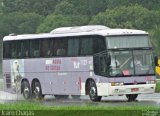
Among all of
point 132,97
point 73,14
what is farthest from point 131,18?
point 132,97

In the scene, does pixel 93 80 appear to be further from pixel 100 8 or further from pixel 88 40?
pixel 100 8

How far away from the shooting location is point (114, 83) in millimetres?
31391

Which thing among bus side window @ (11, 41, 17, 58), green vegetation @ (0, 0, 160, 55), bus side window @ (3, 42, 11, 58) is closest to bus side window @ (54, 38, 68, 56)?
bus side window @ (11, 41, 17, 58)

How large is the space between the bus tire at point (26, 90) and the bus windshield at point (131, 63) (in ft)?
24.9

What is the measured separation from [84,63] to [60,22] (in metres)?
78.5

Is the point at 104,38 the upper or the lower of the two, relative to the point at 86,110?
upper

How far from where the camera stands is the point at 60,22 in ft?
365

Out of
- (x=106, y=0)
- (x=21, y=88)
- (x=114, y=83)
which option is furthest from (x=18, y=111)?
(x=106, y=0)

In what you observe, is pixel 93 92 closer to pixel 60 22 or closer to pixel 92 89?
pixel 92 89

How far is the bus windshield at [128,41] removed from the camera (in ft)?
104

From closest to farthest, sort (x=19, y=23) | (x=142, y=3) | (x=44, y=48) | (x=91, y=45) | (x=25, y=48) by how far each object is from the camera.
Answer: (x=91, y=45)
(x=44, y=48)
(x=25, y=48)
(x=19, y=23)
(x=142, y=3)

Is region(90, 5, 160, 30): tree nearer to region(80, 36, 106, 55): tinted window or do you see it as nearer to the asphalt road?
the asphalt road

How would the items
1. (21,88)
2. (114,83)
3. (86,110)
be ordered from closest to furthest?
(86,110) < (114,83) < (21,88)

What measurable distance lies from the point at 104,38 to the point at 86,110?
13718mm
